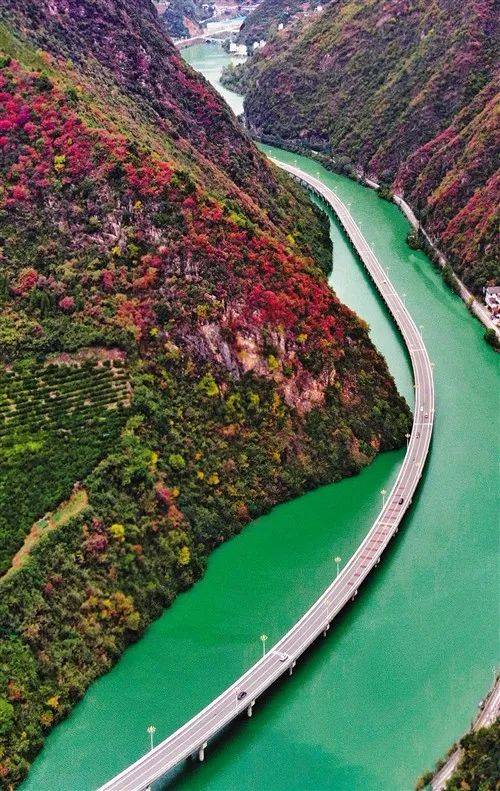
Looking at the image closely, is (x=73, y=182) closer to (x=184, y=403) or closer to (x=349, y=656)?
(x=184, y=403)

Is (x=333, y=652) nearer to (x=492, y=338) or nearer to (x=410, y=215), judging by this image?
(x=492, y=338)

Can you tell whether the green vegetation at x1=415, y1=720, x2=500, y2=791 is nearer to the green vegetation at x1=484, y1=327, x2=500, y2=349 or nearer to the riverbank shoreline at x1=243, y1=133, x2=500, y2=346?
the green vegetation at x1=484, y1=327, x2=500, y2=349

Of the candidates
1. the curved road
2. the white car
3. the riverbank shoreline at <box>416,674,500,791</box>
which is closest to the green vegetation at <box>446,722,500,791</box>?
the riverbank shoreline at <box>416,674,500,791</box>

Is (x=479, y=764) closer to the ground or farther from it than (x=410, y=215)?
closer to the ground

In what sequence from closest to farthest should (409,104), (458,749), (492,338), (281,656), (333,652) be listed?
(458,749), (281,656), (333,652), (492,338), (409,104)

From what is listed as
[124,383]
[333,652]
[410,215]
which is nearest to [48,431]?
[124,383]

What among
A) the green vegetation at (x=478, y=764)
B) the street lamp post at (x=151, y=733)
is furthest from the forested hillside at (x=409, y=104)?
the street lamp post at (x=151, y=733)
